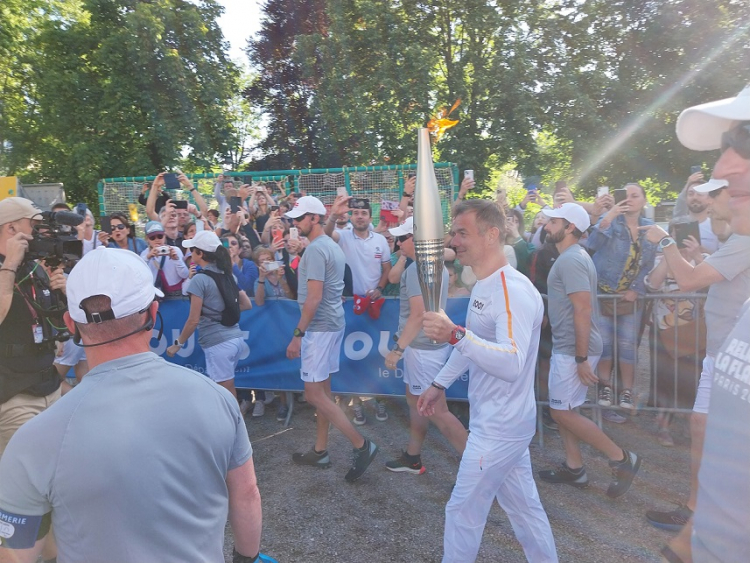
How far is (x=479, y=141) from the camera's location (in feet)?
66.0

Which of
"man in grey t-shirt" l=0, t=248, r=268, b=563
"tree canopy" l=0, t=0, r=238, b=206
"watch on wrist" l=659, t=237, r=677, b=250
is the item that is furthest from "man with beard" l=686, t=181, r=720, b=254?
"tree canopy" l=0, t=0, r=238, b=206

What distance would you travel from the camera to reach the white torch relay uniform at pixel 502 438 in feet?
9.68

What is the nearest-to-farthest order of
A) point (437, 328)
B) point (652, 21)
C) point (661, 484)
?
point (437, 328), point (661, 484), point (652, 21)

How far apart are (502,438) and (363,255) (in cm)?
401

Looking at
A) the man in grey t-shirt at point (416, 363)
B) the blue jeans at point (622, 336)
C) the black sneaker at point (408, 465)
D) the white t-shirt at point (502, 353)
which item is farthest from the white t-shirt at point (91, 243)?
the blue jeans at point (622, 336)

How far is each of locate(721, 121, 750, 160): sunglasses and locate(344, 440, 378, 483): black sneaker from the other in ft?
13.1

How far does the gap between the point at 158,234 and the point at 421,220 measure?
19.9 feet

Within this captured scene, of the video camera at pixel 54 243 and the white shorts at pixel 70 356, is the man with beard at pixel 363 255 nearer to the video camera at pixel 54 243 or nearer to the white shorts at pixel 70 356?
the white shorts at pixel 70 356

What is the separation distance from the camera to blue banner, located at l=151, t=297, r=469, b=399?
20.6 feet

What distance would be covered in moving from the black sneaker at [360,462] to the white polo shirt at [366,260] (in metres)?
2.21

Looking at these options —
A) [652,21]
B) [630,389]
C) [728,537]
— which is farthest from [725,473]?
[652,21]

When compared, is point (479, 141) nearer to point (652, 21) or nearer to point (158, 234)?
point (652, 21)

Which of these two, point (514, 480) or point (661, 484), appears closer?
point (514, 480)

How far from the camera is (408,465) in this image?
201 inches
